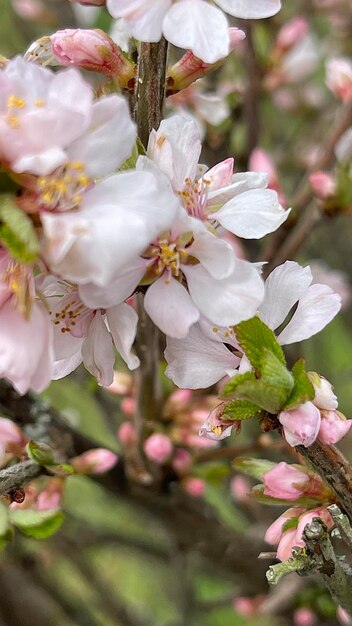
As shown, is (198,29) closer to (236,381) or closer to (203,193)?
(203,193)

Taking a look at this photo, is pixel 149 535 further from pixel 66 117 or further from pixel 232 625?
pixel 66 117

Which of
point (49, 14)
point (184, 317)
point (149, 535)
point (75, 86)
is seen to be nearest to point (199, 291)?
point (184, 317)

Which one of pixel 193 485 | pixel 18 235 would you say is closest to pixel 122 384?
pixel 193 485

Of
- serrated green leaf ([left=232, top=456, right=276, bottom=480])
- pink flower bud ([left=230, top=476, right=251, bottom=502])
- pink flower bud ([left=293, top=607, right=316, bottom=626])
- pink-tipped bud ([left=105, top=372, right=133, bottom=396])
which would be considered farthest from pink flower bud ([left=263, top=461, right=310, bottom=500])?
pink flower bud ([left=230, top=476, right=251, bottom=502])

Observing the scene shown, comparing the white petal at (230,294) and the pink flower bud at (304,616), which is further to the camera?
the pink flower bud at (304,616)

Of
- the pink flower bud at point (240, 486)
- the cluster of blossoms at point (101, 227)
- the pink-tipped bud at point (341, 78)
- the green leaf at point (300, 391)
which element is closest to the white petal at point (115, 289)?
the cluster of blossoms at point (101, 227)

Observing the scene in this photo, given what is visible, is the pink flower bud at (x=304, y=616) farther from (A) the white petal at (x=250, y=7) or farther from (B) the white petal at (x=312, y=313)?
(A) the white petal at (x=250, y=7)
